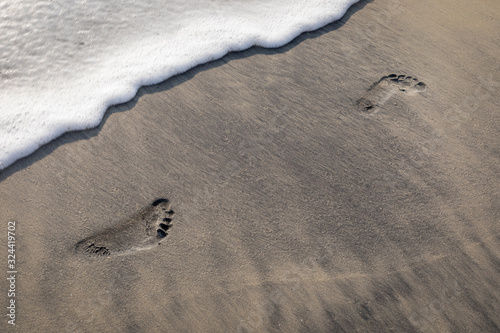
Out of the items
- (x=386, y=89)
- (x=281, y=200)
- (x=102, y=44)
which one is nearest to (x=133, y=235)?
(x=281, y=200)

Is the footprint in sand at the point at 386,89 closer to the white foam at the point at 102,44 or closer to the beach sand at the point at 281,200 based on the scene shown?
the beach sand at the point at 281,200

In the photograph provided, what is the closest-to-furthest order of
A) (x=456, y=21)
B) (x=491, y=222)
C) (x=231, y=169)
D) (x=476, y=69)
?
(x=491, y=222) → (x=231, y=169) → (x=476, y=69) → (x=456, y=21)

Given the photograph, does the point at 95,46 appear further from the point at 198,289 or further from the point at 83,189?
the point at 198,289

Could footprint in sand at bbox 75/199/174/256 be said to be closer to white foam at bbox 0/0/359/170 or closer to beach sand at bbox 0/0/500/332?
beach sand at bbox 0/0/500/332

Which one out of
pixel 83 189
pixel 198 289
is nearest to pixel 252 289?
pixel 198 289

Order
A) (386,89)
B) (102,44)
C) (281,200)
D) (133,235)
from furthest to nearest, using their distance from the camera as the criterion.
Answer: (102,44) < (386,89) < (281,200) < (133,235)

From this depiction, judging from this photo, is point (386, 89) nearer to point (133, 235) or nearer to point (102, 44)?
point (133, 235)

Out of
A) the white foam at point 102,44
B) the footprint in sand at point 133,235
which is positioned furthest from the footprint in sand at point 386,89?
the footprint in sand at point 133,235
